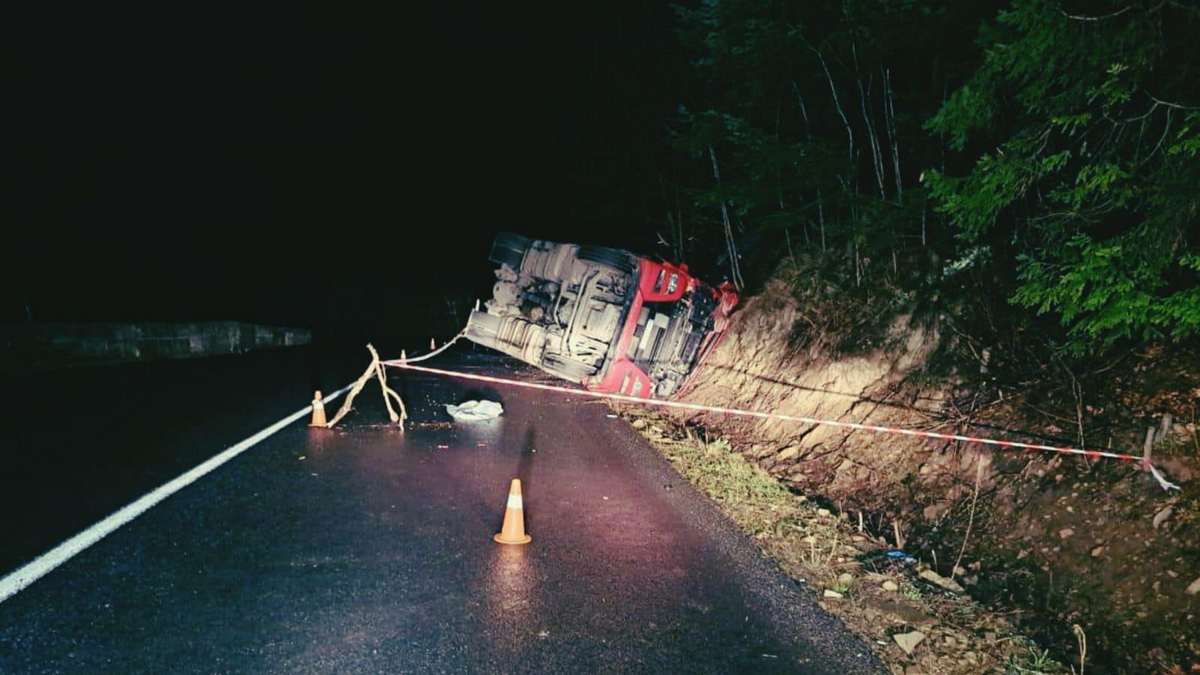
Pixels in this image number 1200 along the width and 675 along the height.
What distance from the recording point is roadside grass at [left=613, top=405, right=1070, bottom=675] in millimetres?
3414

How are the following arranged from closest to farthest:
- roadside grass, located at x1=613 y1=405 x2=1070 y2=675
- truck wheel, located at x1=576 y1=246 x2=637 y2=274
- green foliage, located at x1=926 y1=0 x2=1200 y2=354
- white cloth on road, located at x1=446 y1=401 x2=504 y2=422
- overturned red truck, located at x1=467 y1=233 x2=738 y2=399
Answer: roadside grass, located at x1=613 y1=405 x2=1070 y2=675 → green foliage, located at x1=926 y1=0 x2=1200 y2=354 → white cloth on road, located at x1=446 y1=401 x2=504 y2=422 → truck wheel, located at x1=576 y1=246 x2=637 y2=274 → overturned red truck, located at x1=467 y1=233 x2=738 y2=399

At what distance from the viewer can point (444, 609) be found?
354cm

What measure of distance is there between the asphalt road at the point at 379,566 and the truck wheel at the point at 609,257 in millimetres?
3711

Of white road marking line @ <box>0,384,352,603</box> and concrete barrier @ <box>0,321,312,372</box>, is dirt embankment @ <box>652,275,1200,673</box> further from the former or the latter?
concrete barrier @ <box>0,321,312,372</box>

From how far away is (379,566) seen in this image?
4086 mm

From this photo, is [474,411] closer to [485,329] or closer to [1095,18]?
[485,329]

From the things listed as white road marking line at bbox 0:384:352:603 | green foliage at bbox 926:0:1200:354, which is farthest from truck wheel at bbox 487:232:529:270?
green foliage at bbox 926:0:1200:354

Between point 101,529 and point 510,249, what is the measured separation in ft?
27.6

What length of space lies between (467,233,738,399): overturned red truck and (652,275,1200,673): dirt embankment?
2975mm

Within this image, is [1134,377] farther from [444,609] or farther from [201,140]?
[201,140]

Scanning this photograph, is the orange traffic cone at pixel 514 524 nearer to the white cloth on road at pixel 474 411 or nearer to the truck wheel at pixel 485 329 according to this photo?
the white cloth on road at pixel 474 411

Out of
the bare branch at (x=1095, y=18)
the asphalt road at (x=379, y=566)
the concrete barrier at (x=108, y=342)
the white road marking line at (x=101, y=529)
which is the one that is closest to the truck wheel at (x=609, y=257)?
the asphalt road at (x=379, y=566)

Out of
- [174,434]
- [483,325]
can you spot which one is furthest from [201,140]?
[174,434]

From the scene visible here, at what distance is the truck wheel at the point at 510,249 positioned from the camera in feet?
39.1
